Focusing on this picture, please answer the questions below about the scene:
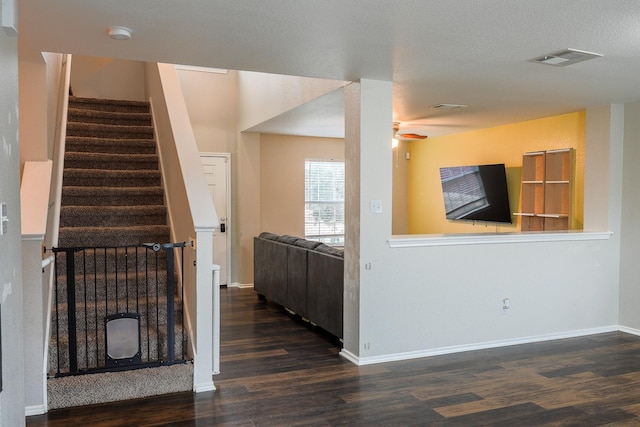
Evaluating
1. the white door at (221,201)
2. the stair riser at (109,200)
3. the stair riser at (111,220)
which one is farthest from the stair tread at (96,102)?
the stair riser at (111,220)

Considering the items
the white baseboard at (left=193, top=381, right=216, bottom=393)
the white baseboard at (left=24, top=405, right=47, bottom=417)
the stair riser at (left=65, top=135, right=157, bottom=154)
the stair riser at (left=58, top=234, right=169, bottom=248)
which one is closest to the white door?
the stair riser at (left=65, top=135, right=157, bottom=154)

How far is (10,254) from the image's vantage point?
1.97 meters

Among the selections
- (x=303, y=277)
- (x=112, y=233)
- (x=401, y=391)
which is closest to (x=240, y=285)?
(x=303, y=277)

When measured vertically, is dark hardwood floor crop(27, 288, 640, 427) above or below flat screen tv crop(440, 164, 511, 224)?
below

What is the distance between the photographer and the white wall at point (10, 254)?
6.07 ft

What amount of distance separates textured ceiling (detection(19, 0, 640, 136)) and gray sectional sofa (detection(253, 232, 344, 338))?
1.80 m

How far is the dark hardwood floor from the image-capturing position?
3.20 meters

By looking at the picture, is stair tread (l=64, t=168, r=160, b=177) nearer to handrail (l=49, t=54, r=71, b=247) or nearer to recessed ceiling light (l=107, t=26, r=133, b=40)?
handrail (l=49, t=54, r=71, b=247)

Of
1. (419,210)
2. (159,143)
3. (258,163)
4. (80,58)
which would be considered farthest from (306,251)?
(80,58)

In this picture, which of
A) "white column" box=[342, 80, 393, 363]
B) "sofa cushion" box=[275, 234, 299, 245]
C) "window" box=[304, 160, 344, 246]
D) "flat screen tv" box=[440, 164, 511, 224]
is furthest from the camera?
"window" box=[304, 160, 344, 246]

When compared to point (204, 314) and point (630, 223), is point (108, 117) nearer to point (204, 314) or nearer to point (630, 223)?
point (204, 314)

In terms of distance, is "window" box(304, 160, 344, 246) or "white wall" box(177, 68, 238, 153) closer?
"white wall" box(177, 68, 238, 153)

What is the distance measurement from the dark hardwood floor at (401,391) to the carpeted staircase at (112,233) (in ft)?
0.52

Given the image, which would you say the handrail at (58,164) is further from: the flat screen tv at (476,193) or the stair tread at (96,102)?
the flat screen tv at (476,193)
